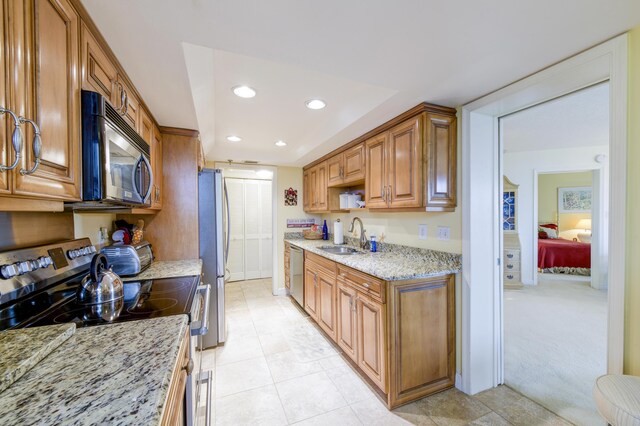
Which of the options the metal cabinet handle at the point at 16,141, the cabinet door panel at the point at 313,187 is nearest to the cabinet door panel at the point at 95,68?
the metal cabinet handle at the point at 16,141

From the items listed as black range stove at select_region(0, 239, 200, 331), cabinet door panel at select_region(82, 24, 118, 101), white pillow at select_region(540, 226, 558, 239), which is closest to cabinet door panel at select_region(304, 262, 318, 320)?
black range stove at select_region(0, 239, 200, 331)

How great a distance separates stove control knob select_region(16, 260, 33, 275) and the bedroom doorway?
289cm

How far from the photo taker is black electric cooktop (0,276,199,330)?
1.00 meters

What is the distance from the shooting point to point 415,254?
2.39 m

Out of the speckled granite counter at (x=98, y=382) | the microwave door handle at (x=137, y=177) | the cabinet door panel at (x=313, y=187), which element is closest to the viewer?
the speckled granite counter at (x=98, y=382)

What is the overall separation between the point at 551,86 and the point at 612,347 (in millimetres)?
1420

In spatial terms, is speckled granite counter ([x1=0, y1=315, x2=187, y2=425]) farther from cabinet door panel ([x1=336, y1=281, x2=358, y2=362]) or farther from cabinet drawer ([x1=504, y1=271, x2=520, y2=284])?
cabinet drawer ([x1=504, y1=271, x2=520, y2=284])

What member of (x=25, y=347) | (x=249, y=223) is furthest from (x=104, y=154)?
(x=249, y=223)

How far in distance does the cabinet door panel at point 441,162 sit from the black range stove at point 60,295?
1.75 meters

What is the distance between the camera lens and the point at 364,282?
6.45 feet

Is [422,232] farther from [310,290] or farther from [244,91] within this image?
[244,91]

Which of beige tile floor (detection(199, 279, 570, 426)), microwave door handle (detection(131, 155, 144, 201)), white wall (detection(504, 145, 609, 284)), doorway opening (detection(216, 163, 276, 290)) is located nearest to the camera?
microwave door handle (detection(131, 155, 144, 201))

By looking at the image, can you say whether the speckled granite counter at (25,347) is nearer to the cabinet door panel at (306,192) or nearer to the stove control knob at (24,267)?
the stove control knob at (24,267)

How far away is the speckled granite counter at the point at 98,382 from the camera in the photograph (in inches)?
21.0
